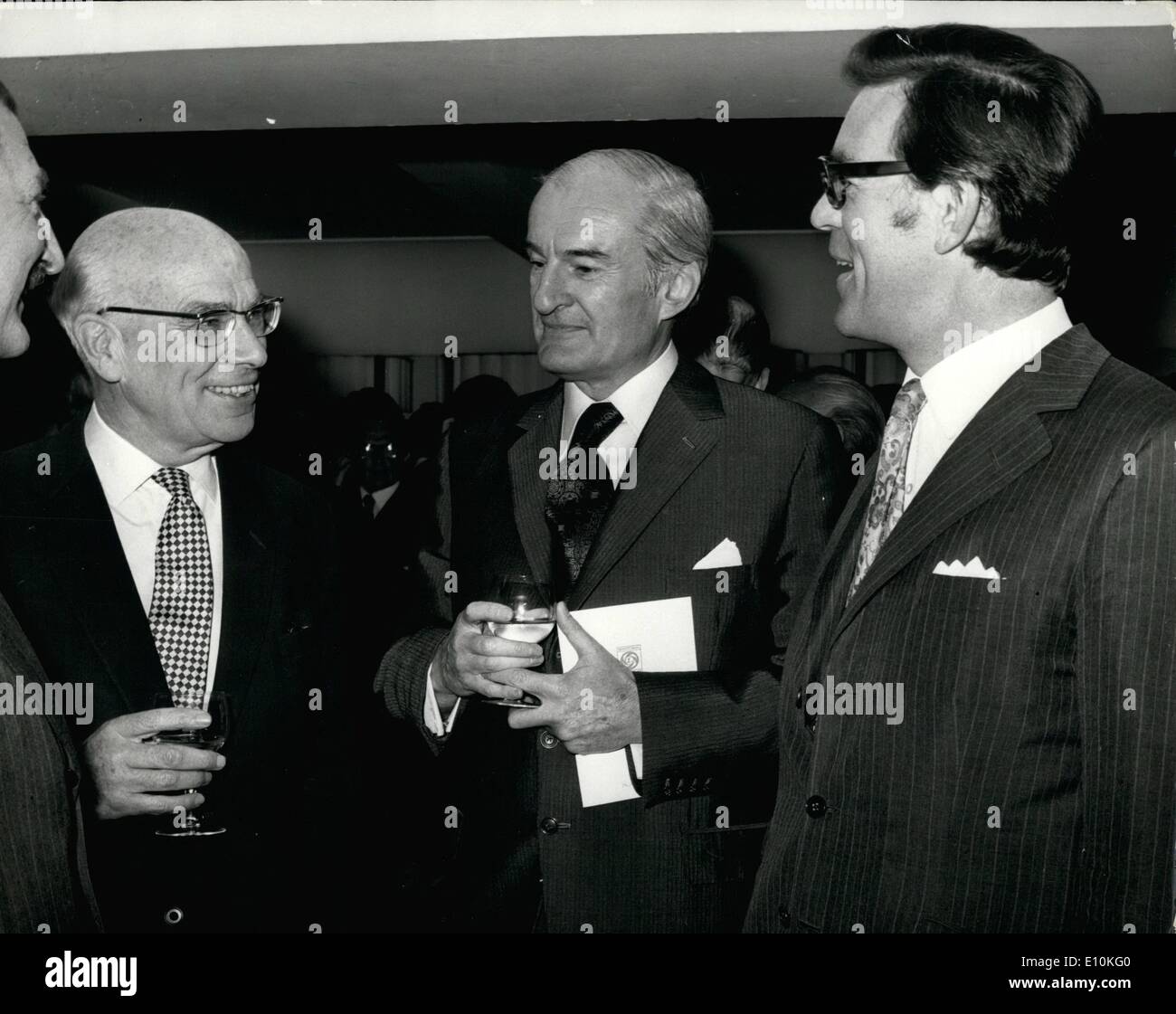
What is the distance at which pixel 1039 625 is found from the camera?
128cm

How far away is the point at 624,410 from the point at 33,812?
122 centimetres

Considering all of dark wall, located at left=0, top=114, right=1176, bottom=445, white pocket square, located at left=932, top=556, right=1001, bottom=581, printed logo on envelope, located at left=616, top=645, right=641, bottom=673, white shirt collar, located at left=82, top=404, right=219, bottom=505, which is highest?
dark wall, located at left=0, top=114, right=1176, bottom=445

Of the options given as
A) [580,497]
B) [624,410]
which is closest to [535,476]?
[580,497]

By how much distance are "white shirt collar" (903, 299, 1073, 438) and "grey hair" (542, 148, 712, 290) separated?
0.73 meters

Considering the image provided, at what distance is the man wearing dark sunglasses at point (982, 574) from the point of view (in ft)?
4.04

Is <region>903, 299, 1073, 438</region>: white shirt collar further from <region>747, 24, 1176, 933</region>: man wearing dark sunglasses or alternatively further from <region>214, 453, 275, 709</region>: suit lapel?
<region>214, 453, 275, 709</region>: suit lapel

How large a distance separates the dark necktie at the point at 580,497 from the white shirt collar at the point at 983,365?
0.67 meters

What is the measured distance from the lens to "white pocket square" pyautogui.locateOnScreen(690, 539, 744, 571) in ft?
6.17

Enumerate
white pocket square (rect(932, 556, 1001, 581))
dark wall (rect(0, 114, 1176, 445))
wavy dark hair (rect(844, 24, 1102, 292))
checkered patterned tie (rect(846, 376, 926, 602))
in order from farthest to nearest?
dark wall (rect(0, 114, 1176, 445))
checkered patterned tie (rect(846, 376, 926, 602))
wavy dark hair (rect(844, 24, 1102, 292))
white pocket square (rect(932, 556, 1001, 581))

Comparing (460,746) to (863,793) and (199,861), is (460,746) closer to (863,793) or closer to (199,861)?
(199,861)

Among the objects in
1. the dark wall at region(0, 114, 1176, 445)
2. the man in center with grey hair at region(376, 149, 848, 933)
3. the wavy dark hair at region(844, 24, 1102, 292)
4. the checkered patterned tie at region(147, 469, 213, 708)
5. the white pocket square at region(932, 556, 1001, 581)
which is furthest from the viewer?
the dark wall at region(0, 114, 1176, 445)

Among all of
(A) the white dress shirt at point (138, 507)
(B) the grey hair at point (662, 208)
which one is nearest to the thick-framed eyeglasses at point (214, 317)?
(A) the white dress shirt at point (138, 507)

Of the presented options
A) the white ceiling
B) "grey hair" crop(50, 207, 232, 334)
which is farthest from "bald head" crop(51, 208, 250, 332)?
the white ceiling
